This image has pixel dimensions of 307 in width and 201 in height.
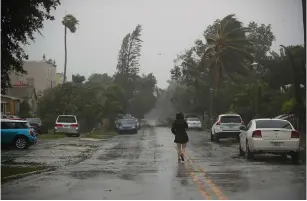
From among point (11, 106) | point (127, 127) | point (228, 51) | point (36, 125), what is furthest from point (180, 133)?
point (11, 106)

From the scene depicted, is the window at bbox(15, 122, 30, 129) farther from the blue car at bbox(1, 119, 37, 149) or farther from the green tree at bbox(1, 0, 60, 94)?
the green tree at bbox(1, 0, 60, 94)

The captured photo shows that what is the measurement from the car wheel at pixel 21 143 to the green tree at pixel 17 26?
762cm

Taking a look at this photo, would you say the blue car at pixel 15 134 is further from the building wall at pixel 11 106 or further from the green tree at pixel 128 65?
the green tree at pixel 128 65

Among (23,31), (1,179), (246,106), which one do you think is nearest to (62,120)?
(246,106)

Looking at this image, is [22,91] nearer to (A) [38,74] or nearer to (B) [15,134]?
(A) [38,74]

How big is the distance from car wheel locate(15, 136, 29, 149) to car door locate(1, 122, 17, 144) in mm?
273

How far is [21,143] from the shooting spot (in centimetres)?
2466

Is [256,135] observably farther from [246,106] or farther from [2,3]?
[246,106]

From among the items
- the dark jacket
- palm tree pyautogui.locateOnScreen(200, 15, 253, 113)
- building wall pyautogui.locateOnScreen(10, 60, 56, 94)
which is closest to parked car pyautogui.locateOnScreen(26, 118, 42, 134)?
the dark jacket

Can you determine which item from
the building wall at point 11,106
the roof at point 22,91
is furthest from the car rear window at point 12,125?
the roof at point 22,91

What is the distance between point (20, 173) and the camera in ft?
47.0

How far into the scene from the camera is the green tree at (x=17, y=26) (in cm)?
1447

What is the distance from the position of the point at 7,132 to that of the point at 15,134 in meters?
0.38

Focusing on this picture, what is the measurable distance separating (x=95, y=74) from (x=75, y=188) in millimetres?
104867
